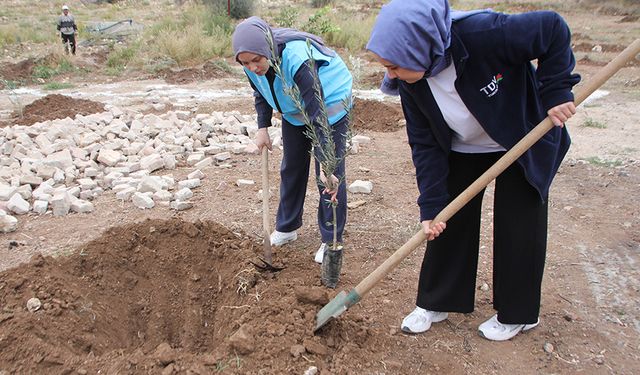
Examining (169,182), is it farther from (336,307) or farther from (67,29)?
(67,29)

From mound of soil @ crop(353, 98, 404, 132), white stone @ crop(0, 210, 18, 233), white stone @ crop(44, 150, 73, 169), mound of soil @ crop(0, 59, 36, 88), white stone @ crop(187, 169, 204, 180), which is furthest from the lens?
mound of soil @ crop(0, 59, 36, 88)

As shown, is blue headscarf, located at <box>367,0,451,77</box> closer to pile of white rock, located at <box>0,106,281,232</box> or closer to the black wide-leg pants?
the black wide-leg pants

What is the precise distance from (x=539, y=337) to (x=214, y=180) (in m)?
3.23

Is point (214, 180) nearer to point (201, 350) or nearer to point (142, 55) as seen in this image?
point (201, 350)

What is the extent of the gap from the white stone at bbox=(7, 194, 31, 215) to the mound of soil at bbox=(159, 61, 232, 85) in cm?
640

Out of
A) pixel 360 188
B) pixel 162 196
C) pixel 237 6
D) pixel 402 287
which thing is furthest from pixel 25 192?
pixel 237 6

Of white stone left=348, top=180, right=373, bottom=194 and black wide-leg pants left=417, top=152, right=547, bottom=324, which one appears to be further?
white stone left=348, top=180, right=373, bottom=194

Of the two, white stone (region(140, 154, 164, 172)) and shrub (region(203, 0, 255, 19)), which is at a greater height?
white stone (region(140, 154, 164, 172))

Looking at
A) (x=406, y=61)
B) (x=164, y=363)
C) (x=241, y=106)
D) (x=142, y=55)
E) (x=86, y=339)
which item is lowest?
(x=142, y=55)

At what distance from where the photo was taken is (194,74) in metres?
11.0

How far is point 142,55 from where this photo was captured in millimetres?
12609

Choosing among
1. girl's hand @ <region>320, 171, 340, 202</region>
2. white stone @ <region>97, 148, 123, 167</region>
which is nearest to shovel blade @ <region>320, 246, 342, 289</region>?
girl's hand @ <region>320, 171, 340, 202</region>

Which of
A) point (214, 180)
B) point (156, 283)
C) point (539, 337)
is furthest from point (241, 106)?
point (539, 337)

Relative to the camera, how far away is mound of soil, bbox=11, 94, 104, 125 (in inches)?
284
